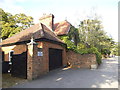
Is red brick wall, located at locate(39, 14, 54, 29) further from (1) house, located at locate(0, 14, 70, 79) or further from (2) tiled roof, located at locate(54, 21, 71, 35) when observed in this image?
(1) house, located at locate(0, 14, 70, 79)

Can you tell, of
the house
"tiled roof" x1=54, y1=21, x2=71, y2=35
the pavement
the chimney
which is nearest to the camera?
the pavement

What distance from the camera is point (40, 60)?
702 centimetres

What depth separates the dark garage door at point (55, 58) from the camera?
9681mm

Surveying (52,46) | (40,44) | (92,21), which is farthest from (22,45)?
(92,21)

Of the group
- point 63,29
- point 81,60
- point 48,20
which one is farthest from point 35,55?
point 48,20

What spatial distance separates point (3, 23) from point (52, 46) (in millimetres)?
15914

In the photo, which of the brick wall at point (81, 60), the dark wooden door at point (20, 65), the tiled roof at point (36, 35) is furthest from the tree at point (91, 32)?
the dark wooden door at point (20, 65)

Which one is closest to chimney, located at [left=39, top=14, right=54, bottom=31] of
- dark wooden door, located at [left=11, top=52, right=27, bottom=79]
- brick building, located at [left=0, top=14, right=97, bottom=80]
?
brick building, located at [left=0, top=14, right=97, bottom=80]

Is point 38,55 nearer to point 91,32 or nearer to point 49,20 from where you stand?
point 49,20

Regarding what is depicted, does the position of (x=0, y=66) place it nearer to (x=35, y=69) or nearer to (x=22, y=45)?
(x=22, y=45)

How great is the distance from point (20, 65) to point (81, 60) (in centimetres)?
752

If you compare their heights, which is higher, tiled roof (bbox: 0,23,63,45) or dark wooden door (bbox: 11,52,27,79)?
tiled roof (bbox: 0,23,63,45)

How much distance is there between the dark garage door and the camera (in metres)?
9.68

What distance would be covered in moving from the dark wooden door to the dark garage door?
3421 mm
